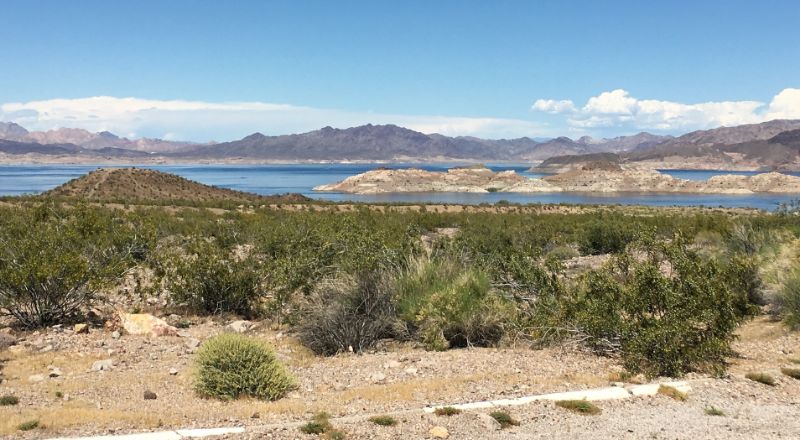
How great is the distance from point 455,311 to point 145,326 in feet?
22.5

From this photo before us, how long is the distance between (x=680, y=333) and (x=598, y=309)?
5.45ft

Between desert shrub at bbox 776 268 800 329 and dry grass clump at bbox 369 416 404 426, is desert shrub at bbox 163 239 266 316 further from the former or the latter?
desert shrub at bbox 776 268 800 329

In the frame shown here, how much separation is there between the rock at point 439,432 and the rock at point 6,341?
9.55 meters

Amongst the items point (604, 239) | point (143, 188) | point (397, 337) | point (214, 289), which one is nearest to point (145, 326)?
point (214, 289)

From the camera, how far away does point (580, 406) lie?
27.1 feet

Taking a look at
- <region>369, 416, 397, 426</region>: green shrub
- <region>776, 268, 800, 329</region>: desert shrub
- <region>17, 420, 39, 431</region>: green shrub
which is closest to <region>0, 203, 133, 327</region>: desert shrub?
<region>17, 420, 39, 431</region>: green shrub

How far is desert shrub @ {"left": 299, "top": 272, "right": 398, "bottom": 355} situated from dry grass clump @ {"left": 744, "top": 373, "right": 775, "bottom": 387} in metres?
6.67

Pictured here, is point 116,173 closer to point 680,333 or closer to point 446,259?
point 446,259

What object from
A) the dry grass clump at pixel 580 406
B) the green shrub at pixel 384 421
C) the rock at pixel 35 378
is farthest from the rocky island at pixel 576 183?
the green shrub at pixel 384 421

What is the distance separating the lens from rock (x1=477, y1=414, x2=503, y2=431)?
24.9ft

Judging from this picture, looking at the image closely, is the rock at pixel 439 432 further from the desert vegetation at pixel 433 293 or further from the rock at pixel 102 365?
the rock at pixel 102 365

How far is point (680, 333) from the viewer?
1014 cm

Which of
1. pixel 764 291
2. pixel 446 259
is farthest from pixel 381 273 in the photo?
pixel 764 291

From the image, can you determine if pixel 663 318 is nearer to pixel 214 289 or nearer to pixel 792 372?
pixel 792 372
